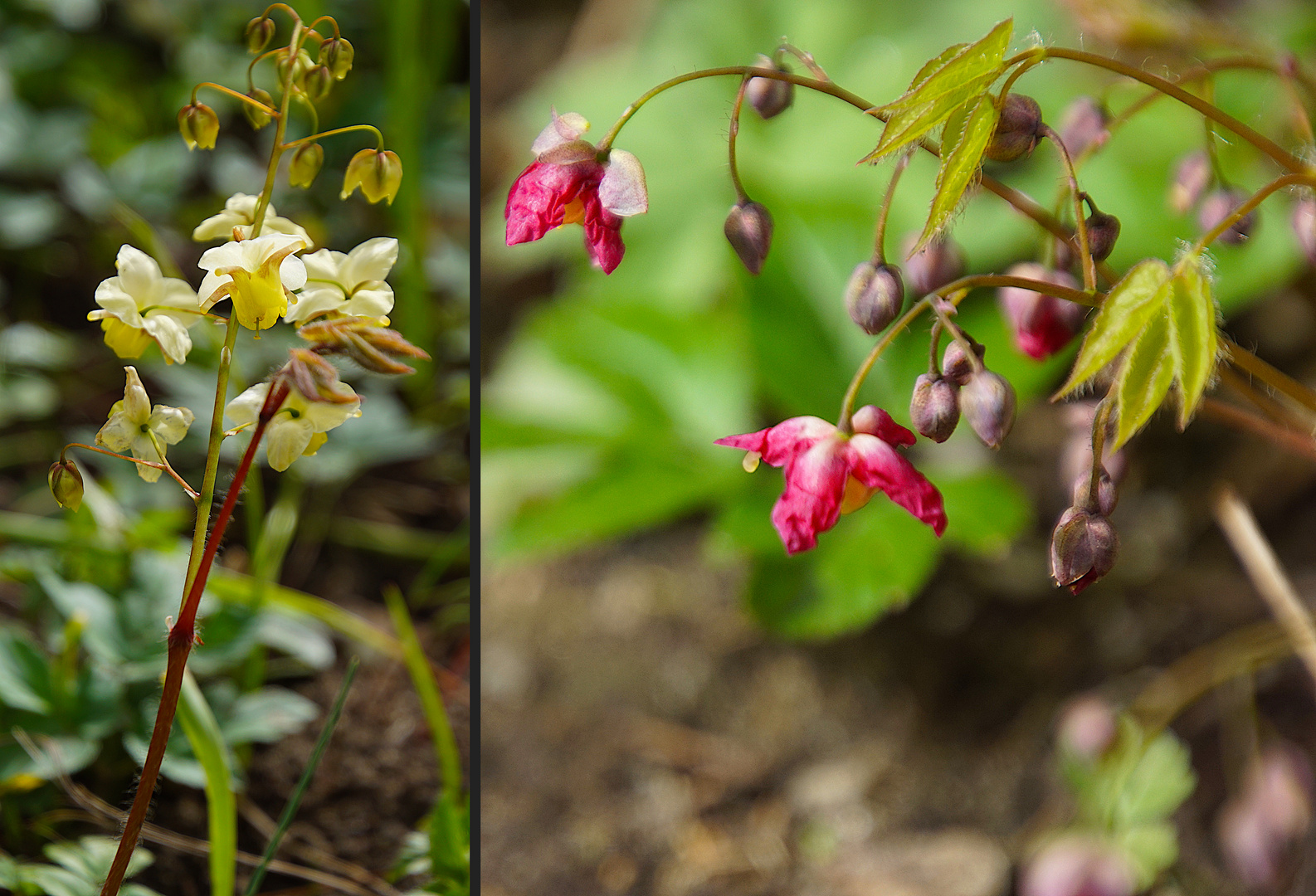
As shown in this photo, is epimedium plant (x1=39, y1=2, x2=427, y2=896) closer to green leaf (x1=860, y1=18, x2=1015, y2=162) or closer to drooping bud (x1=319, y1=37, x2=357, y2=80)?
drooping bud (x1=319, y1=37, x2=357, y2=80)

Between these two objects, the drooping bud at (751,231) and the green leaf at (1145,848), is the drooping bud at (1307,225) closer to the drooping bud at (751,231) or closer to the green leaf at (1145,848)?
the drooping bud at (751,231)

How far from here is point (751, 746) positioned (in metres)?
1.55

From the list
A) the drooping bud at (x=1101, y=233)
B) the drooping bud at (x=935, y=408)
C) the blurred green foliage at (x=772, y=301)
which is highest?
the blurred green foliage at (x=772, y=301)

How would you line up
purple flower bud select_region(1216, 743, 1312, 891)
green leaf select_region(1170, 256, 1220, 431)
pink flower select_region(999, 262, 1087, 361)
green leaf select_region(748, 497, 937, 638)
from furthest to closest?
green leaf select_region(748, 497, 937, 638), purple flower bud select_region(1216, 743, 1312, 891), pink flower select_region(999, 262, 1087, 361), green leaf select_region(1170, 256, 1220, 431)

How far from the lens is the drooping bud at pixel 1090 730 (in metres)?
1.16

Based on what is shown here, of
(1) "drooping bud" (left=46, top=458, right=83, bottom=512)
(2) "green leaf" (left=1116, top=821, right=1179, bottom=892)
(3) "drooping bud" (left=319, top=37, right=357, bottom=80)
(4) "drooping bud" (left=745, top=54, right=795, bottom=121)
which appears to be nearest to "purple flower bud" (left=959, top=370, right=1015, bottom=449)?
(4) "drooping bud" (left=745, top=54, right=795, bottom=121)

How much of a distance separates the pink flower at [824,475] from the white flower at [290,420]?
23 cm

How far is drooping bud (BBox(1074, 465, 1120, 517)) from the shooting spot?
68cm

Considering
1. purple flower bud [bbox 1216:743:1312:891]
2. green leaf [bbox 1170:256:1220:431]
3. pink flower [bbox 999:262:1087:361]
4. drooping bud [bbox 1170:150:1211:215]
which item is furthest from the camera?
purple flower bud [bbox 1216:743:1312:891]

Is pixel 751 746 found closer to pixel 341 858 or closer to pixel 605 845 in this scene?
pixel 605 845

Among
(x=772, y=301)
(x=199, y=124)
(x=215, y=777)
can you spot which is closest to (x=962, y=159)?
(x=199, y=124)

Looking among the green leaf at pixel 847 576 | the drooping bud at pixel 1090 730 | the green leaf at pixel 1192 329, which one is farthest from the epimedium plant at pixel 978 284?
the green leaf at pixel 847 576

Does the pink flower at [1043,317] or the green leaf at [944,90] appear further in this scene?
the pink flower at [1043,317]

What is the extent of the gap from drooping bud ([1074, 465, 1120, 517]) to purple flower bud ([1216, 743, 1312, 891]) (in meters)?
0.59
